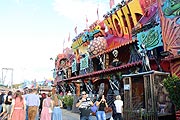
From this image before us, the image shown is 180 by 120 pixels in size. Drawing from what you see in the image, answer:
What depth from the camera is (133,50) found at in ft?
51.8

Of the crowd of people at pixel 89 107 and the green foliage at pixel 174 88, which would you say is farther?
the green foliage at pixel 174 88

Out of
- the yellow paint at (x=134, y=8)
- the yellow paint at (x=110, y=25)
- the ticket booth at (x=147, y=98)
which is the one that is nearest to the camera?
the ticket booth at (x=147, y=98)

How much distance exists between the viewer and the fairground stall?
412 inches

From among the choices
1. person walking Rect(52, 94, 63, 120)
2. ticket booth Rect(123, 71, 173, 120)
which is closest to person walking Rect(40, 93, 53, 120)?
person walking Rect(52, 94, 63, 120)

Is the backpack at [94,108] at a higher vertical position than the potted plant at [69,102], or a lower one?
higher

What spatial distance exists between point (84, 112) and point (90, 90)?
12853 mm

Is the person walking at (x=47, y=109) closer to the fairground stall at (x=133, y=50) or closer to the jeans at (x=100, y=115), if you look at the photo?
the jeans at (x=100, y=115)

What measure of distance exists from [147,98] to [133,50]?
5.97 m

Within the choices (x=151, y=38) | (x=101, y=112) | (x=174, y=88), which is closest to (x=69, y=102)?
(x=151, y=38)

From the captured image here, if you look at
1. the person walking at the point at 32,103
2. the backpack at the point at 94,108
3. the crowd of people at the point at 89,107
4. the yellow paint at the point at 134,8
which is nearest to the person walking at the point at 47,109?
the crowd of people at the point at 89,107

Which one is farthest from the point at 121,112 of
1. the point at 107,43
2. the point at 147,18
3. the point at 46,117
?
the point at 107,43

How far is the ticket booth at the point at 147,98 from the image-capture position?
397 inches

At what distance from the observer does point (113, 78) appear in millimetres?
16281

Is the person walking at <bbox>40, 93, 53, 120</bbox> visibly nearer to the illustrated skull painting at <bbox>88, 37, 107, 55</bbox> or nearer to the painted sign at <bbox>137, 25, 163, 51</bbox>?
the painted sign at <bbox>137, 25, 163, 51</bbox>
